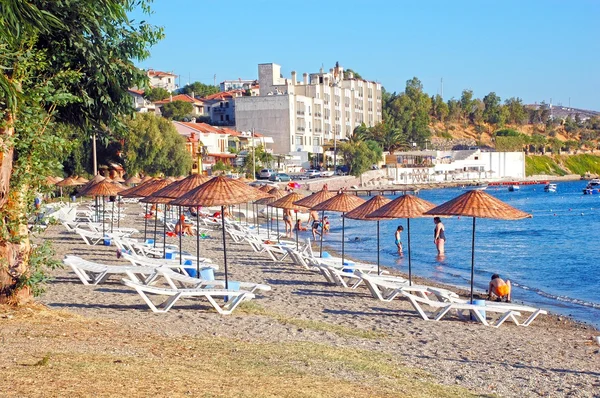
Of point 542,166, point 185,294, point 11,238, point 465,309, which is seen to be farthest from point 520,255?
point 542,166

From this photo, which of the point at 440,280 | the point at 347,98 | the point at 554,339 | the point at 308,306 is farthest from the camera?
the point at 347,98

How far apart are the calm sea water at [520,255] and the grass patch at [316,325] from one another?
760 cm

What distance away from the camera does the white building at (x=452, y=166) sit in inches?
4961

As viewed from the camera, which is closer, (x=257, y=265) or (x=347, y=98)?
(x=257, y=265)

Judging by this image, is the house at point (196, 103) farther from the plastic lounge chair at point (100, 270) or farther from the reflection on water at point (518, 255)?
the plastic lounge chair at point (100, 270)

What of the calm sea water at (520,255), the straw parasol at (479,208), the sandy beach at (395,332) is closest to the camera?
the sandy beach at (395,332)

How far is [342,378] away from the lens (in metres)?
8.88

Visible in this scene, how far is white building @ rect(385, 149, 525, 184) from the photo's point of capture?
413 feet

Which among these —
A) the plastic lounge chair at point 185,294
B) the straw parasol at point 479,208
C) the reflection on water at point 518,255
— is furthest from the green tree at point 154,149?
the plastic lounge chair at point 185,294

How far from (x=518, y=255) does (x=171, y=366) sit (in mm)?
29168

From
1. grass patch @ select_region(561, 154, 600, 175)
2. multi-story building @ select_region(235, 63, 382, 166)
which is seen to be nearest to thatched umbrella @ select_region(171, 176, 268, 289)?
multi-story building @ select_region(235, 63, 382, 166)

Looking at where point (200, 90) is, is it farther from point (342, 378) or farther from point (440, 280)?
point (342, 378)

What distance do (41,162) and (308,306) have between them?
6.05 meters

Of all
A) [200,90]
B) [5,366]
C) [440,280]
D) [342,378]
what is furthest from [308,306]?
[200,90]
